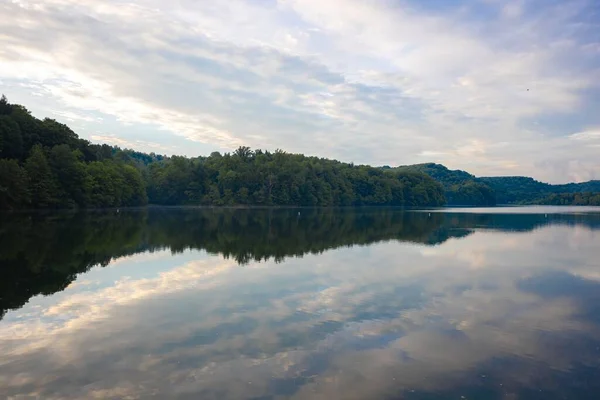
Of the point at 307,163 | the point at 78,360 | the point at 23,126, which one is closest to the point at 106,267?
the point at 78,360

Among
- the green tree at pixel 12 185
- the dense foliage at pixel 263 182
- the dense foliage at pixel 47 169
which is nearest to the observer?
the green tree at pixel 12 185

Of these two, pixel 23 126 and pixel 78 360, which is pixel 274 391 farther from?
pixel 23 126

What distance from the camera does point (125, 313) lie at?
13992mm

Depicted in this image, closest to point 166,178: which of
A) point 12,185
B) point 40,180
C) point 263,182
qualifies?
point 263,182

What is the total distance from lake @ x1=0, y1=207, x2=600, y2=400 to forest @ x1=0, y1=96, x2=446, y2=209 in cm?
4833

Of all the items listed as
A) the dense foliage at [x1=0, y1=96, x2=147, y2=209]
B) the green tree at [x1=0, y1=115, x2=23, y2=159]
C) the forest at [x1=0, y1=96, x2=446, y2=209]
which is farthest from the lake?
the green tree at [x1=0, y1=115, x2=23, y2=159]

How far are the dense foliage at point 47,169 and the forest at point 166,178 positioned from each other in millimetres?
136

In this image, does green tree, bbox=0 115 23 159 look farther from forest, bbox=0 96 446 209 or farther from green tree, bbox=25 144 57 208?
green tree, bbox=25 144 57 208

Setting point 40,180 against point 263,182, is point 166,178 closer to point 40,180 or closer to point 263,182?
point 263,182

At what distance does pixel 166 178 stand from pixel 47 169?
6184 cm

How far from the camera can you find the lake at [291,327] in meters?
8.88

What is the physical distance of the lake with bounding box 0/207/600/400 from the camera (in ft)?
29.1

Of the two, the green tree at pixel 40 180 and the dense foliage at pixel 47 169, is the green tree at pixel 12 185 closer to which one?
the dense foliage at pixel 47 169

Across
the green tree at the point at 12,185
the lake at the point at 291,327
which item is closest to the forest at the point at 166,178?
the green tree at the point at 12,185
